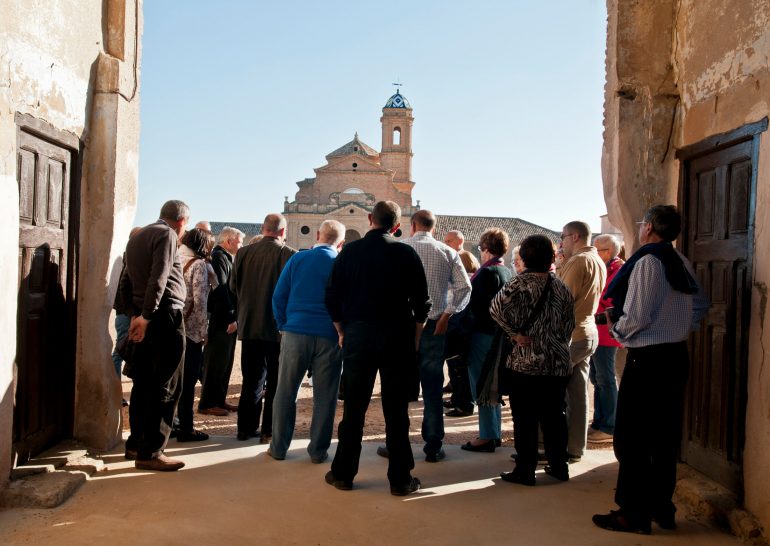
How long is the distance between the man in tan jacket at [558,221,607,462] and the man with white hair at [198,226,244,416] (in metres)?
3.02

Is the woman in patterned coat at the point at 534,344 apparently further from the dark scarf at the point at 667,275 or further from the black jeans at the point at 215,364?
the black jeans at the point at 215,364

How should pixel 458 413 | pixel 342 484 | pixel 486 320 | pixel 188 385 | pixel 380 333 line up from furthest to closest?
pixel 458 413 → pixel 188 385 → pixel 486 320 → pixel 342 484 → pixel 380 333

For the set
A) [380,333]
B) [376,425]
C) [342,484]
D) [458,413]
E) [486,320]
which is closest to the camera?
[380,333]

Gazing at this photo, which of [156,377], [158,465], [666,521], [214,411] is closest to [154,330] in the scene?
[156,377]

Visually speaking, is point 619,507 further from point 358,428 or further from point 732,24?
point 732,24

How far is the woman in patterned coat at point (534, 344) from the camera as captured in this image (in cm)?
489

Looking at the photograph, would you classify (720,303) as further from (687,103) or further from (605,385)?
(605,385)

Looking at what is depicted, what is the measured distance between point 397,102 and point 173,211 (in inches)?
2667

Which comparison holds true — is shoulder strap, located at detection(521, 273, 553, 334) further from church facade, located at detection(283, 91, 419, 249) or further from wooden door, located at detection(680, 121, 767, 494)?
church facade, located at detection(283, 91, 419, 249)

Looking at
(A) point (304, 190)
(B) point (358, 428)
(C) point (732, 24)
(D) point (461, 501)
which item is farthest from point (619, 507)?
(A) point (304, 190)

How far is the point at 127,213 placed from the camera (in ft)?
18.9

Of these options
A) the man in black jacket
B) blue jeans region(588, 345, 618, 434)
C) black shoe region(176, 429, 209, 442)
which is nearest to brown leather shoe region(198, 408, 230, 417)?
black shoe region(176, 429, 209, 442)

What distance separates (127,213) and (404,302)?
245 cm

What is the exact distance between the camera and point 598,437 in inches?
263
